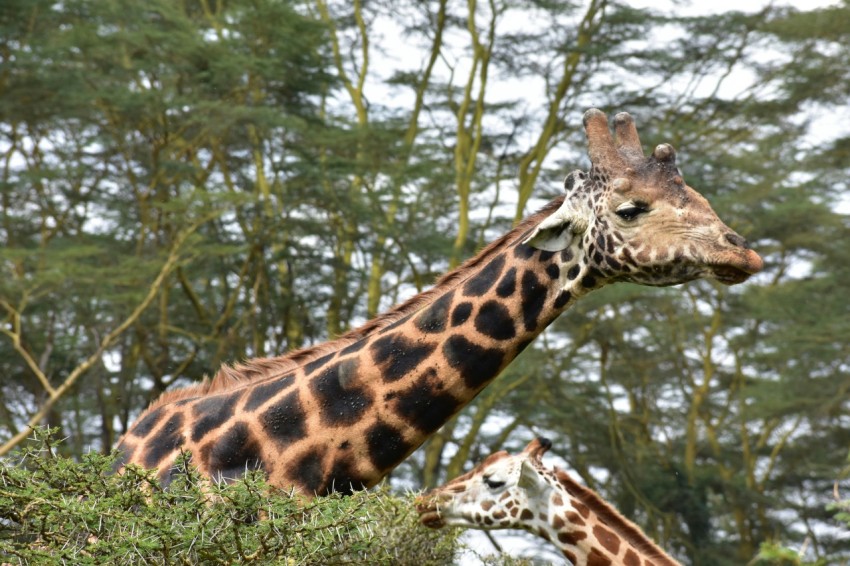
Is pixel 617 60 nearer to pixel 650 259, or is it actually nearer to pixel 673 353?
pixel 673 353

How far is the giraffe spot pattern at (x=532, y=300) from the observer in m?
3.99

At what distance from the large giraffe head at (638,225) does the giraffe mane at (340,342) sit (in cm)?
20

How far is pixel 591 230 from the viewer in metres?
3.94

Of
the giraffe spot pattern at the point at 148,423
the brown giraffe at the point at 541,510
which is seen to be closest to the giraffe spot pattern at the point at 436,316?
the giraffe spot pattern at the point at 148,423

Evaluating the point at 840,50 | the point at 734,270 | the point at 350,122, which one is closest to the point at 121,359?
the point at 350,122

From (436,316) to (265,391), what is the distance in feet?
2.28

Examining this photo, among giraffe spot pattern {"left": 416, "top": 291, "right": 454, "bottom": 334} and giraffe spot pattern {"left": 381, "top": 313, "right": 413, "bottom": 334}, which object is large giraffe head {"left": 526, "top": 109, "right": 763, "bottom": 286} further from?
giraffe spot pattern {"left": 381, "top": 313, "right": 413, "bottom": 334}

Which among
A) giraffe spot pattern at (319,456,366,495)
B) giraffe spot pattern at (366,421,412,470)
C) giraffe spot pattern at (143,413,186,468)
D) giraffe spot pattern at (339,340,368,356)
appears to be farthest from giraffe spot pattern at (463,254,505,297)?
giraffe spot pattern at (143,413,186,468)

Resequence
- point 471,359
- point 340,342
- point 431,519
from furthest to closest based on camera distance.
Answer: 1. point 431,519
2. point 340,342
3. point 471,359

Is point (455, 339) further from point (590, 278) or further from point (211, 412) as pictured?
point (211, 412)

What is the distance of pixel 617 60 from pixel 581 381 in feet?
19.4

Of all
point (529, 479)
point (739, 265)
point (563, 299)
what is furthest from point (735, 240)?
point (529, 479)

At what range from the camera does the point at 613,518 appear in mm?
5832

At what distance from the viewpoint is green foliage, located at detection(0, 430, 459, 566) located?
317 centimetres
